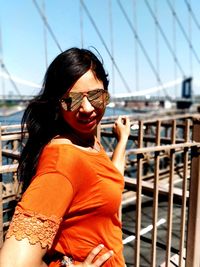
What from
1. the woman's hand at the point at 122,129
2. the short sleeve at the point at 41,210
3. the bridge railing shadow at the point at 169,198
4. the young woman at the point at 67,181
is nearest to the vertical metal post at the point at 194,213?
the bridge railing shadow at the point at 169,198

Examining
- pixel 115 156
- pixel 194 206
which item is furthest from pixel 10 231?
pixel 194 206

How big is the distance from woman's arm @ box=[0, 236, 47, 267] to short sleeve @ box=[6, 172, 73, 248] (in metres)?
0.01

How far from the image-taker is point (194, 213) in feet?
6.58

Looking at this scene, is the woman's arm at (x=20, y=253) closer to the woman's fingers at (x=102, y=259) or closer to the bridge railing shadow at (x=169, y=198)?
the woman's fingers at (x=102, y=259)

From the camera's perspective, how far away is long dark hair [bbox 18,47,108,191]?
0.98 meters

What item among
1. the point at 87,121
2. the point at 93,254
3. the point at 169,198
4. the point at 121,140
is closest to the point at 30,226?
the point at 93,254

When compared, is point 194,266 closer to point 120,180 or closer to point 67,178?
point 120,180

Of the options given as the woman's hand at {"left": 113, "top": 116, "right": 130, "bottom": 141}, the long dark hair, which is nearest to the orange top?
the long dark hair

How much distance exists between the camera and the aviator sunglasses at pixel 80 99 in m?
0.96

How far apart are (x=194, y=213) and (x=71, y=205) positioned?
1.32m

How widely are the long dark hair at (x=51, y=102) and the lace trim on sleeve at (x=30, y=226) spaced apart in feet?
0.72

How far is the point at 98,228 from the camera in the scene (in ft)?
3.19

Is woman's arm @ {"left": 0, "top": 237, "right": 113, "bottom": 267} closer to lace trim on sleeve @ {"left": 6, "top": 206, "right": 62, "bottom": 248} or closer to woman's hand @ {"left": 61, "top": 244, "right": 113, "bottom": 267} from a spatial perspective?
lace trim on sleeve @ {"left": 6, "top": 206, "right": 62, "bottom": 248}

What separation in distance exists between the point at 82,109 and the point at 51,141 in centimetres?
13
